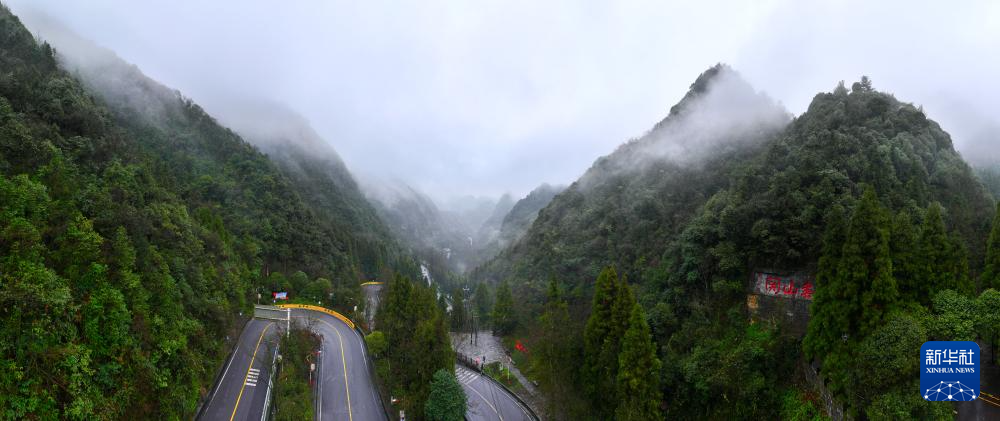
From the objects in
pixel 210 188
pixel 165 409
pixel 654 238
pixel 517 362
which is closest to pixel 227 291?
pixel 165 409

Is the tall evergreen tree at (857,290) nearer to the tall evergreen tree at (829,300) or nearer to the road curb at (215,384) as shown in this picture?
the tall evergreen tree at (829,300)

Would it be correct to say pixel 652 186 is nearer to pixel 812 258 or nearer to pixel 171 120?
pixel 812 258

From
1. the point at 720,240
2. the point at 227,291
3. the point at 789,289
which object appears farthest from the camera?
the point at 227,291

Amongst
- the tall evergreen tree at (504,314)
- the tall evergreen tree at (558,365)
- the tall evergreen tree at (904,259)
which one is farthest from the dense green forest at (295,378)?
the tall evergreen tree at (904,259)

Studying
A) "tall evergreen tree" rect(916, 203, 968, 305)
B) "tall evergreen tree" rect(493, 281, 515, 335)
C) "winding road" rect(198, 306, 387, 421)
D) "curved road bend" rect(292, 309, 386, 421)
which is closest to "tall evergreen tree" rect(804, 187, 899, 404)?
"tall evergreen tree" rect(916, 203, 968, 305)

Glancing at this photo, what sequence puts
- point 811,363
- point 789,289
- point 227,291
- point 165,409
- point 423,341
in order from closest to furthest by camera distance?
point 165,409, point 811,363, point 789,289, point 423,341, point 227,291

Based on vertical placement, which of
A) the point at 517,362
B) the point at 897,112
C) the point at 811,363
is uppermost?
the point at 897,112

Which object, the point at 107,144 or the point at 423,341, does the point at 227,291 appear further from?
the point at 423,341

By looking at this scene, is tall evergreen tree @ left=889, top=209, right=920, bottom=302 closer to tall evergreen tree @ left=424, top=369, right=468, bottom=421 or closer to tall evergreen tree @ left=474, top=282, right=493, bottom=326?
tall evergreen tree @ left=424, top=369, right=468, bottom=421

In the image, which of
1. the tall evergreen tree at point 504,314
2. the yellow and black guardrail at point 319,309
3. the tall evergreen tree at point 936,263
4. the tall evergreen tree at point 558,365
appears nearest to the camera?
the tall evergreen tree at point 936,263
